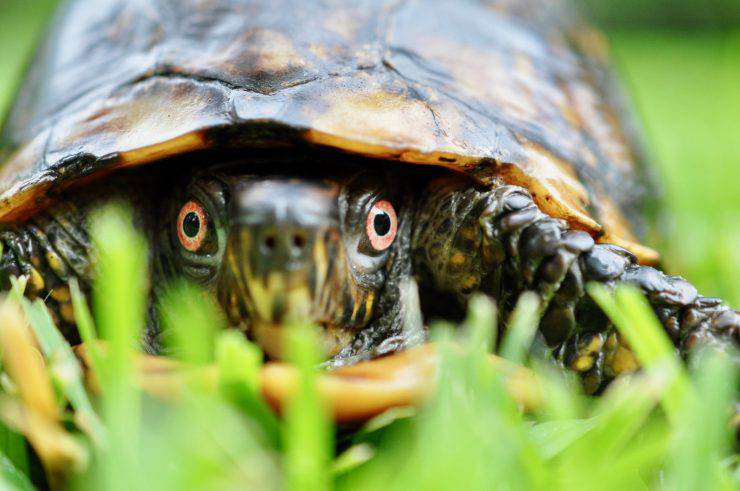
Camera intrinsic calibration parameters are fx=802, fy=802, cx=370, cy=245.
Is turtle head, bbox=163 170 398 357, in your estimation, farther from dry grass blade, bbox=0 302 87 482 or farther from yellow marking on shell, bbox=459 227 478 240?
dry grass blade, bbox=0 302 87 482

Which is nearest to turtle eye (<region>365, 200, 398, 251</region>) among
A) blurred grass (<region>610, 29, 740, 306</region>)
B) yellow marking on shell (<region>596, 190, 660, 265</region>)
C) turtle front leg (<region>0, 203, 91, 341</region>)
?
yellow marking on shell (<region>596, 190, 660, 265</region>)

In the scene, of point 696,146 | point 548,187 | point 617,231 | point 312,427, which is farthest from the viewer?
point 696,146

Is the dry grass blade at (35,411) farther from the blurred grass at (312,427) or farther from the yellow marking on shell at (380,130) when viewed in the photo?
the yellow marking on shell at (380,130)

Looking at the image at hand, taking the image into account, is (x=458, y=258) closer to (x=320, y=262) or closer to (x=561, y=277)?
(x=561, y=277)

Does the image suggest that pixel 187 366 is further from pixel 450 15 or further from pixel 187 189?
pixel 450 15

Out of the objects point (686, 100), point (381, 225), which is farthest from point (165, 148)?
point (686, 100)

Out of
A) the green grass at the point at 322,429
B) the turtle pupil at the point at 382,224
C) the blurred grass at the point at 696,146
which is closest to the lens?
the green grass at the point at 322,429

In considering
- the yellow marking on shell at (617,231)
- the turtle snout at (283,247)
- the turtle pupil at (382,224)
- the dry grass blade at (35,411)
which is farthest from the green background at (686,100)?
the dry grass blade at (35,411)
